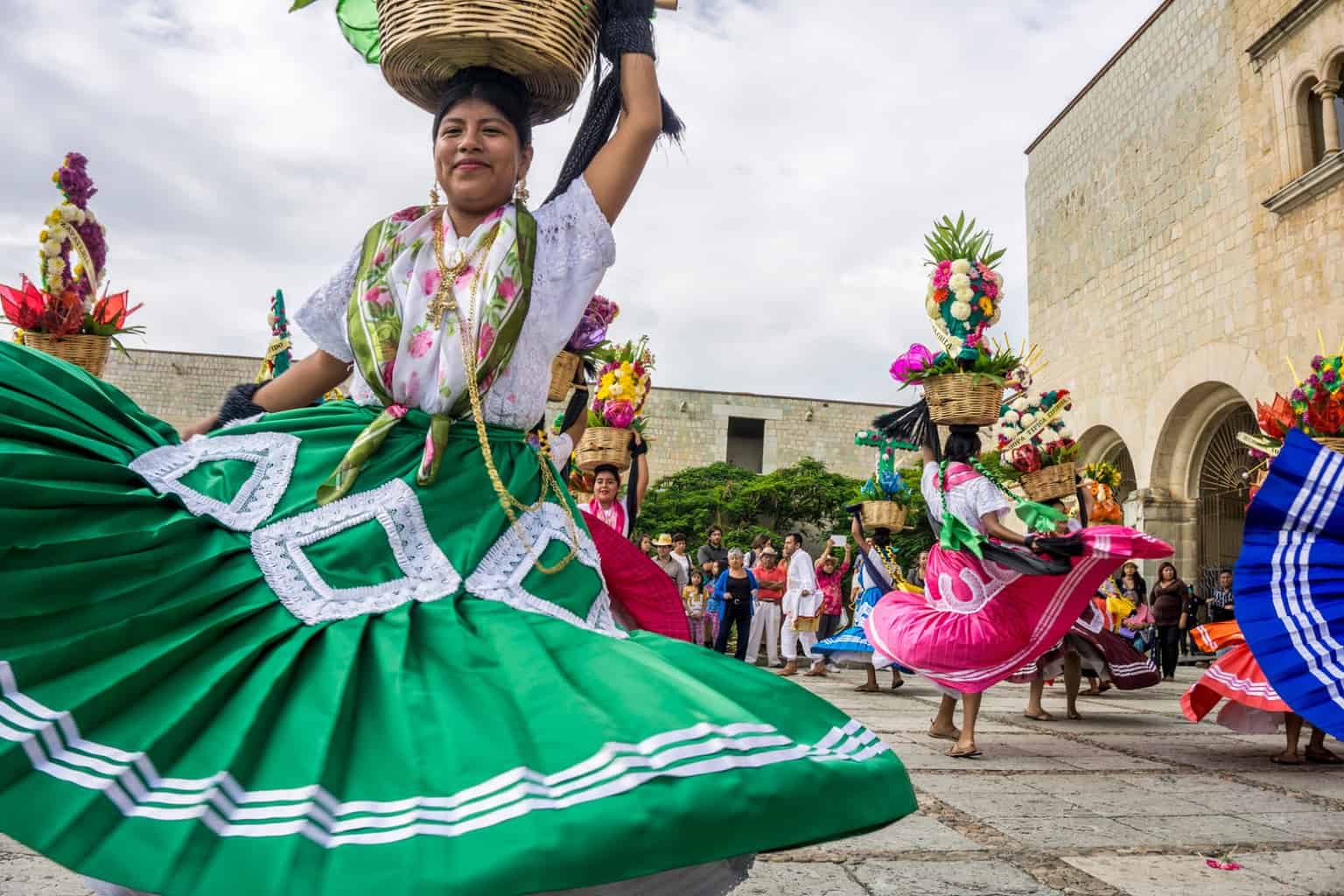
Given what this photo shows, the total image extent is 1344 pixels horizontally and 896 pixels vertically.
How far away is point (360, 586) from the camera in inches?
57.0

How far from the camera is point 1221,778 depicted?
4637 millimetres

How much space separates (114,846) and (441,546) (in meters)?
0.62

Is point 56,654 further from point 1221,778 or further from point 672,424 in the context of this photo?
point 672,424

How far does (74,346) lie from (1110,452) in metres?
17.8

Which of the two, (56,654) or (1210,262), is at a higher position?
(1210,262)

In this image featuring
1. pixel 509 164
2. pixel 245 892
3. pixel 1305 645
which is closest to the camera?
pixel 245 892

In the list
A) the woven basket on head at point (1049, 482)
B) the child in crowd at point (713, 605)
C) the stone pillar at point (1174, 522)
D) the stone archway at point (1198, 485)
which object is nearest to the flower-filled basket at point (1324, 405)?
the woven basket on head at point (1049, 482)

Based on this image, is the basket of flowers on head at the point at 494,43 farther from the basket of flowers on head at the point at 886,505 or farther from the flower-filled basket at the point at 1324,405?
the basket of flowers on head at the point at 886,505

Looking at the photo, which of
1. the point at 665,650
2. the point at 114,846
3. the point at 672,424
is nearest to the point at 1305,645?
the point at 665,650

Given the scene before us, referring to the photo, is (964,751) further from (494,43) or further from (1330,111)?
(1330,111)

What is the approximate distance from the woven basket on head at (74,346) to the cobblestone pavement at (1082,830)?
2804mm

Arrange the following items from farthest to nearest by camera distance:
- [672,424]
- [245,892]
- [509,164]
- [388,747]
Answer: [672,424] < [509,164] < [388,747] < [245,892]

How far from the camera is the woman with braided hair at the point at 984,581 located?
5.05 meters

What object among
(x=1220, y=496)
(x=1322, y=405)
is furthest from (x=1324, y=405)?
(x=1220, y=496)
